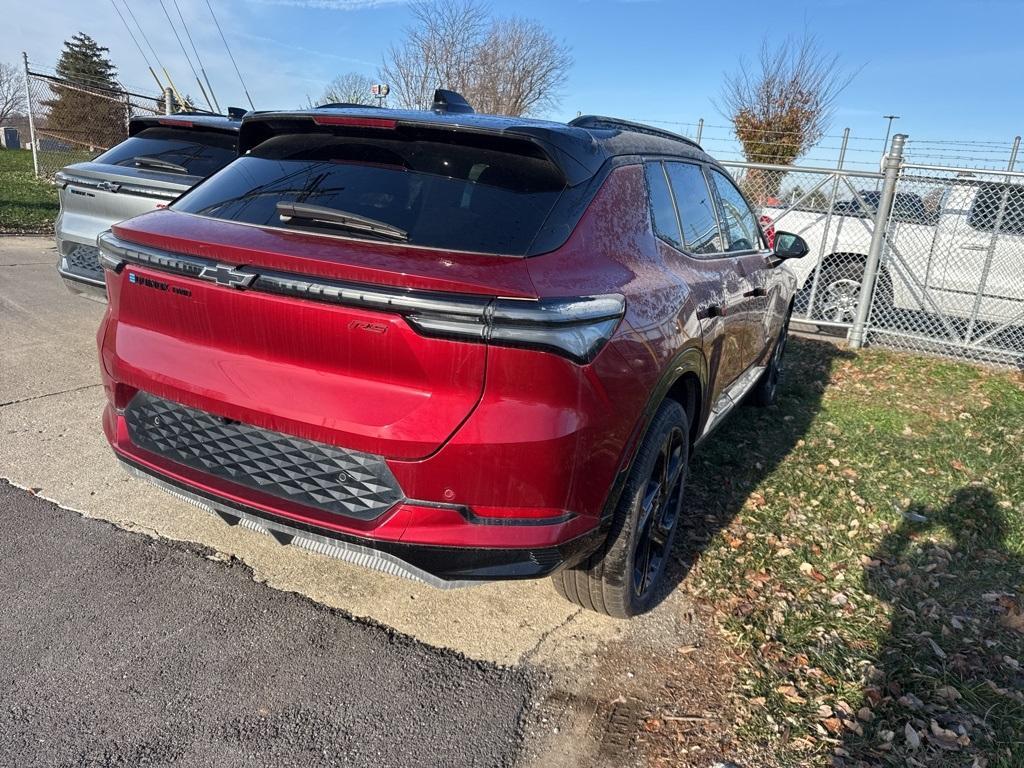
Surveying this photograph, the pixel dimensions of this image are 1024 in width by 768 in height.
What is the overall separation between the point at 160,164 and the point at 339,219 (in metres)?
4.04

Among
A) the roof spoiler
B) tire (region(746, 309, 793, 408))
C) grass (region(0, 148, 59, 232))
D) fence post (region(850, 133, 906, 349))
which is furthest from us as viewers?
grass (region(0, 148, 59, 232))

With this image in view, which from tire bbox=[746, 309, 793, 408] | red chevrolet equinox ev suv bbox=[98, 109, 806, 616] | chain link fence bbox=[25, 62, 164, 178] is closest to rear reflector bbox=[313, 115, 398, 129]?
red chevrolet equinox ev suv bbox=[98, 109, 806, 616]

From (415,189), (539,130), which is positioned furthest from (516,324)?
(539,130)

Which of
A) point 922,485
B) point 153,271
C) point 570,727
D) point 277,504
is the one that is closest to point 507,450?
point 277,504

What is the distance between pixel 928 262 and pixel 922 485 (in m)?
4.59

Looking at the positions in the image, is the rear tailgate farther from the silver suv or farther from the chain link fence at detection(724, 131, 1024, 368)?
the chain link fence at detection(724, 131, 1024, 368)

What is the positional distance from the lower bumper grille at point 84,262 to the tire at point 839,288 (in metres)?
7.73

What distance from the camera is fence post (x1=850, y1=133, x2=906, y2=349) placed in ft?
25.3

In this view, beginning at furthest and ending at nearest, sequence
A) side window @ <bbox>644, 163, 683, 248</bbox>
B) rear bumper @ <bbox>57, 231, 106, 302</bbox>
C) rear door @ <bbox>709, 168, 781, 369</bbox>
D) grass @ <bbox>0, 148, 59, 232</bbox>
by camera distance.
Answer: grass @ <bbox>0, 148, 59, 232</bbox>
rear bumper @ <bbox>57, 231, 106, 302</bbox>
rear door @ <bbox>709, 168, 781, 369</bbox>
side window @ <bbox>644, 163, 683, 248</bbox>

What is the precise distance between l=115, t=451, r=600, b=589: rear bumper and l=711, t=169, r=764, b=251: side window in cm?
244

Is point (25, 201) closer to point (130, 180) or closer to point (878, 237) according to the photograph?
point (130, 180)

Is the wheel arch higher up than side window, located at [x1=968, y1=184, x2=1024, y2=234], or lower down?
lower down

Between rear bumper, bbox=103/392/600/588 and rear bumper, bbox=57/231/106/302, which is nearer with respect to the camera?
rear bumper, bbox=103/392/600/588

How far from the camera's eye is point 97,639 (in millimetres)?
2559
